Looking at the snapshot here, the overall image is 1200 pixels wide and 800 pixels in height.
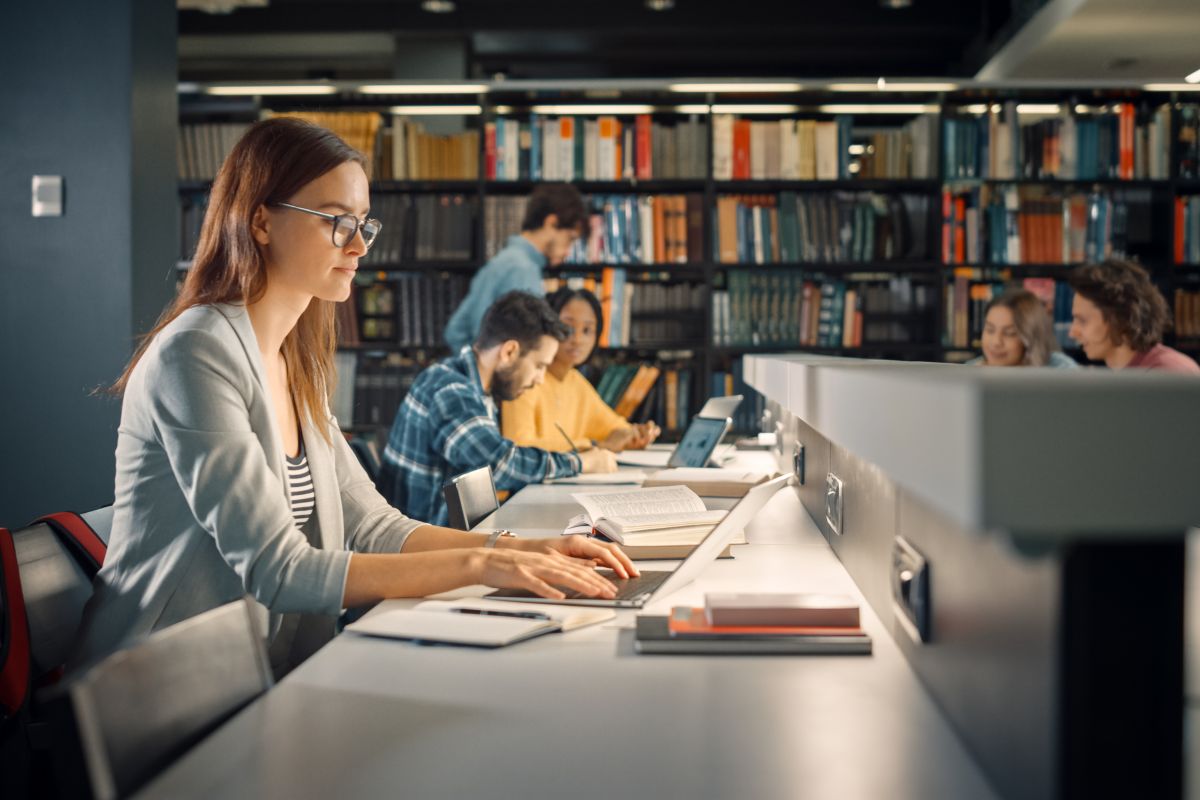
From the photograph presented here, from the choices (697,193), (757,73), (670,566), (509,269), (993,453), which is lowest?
(670,566)

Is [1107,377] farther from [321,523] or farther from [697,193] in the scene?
[697,193]

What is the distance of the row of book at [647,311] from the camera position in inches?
203

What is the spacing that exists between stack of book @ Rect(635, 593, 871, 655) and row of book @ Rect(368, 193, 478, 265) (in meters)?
4.11

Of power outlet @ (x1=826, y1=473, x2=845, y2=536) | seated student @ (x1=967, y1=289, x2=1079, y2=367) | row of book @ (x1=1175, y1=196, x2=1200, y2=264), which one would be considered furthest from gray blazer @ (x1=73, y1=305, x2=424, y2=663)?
row of book @ (x1=1175, y1=196, x2=1200, y2=264)

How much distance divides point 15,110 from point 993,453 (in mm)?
3718

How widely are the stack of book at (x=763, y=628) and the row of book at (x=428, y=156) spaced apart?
4.18 m

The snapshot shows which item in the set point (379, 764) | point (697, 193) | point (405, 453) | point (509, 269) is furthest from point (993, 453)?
point (697, 193)

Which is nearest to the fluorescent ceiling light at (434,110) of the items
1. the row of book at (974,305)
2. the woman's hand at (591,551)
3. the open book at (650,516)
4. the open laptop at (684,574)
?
the row of book at (974,305)

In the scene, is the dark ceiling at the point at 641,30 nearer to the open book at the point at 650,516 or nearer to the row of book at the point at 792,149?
the row of book at the point at 792,149

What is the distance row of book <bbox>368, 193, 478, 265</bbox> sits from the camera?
17.2ft

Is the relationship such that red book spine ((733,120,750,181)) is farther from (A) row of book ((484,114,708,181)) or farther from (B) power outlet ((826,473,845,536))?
(B) power outlet ((826,473,845,536))

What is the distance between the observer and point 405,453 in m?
3.07

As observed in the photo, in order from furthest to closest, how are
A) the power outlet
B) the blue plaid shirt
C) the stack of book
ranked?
the blue plaid shirt → the power outlet → the stack of book

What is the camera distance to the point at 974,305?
5.13m
